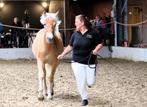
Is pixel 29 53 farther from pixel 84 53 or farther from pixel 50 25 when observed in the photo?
pixel 84 53

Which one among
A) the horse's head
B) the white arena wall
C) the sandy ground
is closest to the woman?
the sandy ground

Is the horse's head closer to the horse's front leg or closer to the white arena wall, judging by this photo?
the horse's front leg

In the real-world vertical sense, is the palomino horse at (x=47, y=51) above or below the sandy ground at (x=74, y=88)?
above

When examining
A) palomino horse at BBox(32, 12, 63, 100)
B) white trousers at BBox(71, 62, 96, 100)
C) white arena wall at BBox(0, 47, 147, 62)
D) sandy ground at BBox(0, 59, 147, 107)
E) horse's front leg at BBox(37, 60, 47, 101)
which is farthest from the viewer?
white arena wall at BBox(0, 47, 147, 62)

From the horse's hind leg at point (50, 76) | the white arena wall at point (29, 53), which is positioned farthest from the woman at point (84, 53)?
the white arena wall at point (29, 53)

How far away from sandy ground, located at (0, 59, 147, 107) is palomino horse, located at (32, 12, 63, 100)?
292 millimetres

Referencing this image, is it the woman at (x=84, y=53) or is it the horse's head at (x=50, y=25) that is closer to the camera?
the woman at (x=84, y=53)

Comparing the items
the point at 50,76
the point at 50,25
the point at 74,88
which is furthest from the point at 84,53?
the point at 74,88

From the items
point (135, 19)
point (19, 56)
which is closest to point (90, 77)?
point (19, 56)

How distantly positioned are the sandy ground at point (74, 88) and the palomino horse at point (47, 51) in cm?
29

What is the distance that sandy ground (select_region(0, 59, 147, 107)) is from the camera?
9.39 meters

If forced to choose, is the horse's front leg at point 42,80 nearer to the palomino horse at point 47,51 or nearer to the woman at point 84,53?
the palomino horse at point 47,51

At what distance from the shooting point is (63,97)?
10.1m

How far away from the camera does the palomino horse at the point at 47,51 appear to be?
31.6 ft
